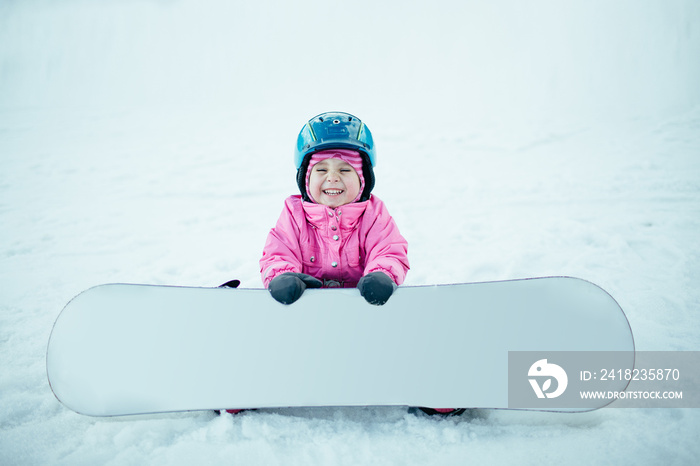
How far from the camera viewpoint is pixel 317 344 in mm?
1578

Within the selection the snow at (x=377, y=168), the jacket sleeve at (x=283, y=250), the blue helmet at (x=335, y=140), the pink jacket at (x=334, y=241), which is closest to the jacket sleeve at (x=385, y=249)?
the pink jacket at (x=334, y=241)

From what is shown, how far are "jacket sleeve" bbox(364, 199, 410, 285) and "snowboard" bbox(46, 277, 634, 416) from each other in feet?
0.67

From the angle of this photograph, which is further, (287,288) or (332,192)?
(332,192)

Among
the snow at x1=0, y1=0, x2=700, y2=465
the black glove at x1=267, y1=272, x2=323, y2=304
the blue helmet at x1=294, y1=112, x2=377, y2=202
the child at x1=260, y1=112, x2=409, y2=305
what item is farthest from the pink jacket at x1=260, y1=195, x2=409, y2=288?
the snow at x1=0, y1=0, x2=700, y2=465

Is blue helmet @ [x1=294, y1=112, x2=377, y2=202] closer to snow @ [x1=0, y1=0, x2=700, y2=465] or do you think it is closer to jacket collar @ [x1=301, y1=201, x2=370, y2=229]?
jacket collar @ [x1=301, y1=201, x2=370, y2=229]

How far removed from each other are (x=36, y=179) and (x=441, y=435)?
622cm

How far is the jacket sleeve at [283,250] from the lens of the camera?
181 cm

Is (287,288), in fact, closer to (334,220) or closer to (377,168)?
(334,220)

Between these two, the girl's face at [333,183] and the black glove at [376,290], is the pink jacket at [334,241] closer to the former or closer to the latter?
the girl's face at [333,183]

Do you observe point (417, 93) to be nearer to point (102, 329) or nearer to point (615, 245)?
point (615, 245)

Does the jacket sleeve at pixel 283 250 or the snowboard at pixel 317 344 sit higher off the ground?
the jacket sleeve at pixel 283 250

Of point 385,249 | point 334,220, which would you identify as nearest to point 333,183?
point 334,220

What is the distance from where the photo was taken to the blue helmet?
184 centimetres

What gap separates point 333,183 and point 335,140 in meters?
0.19
